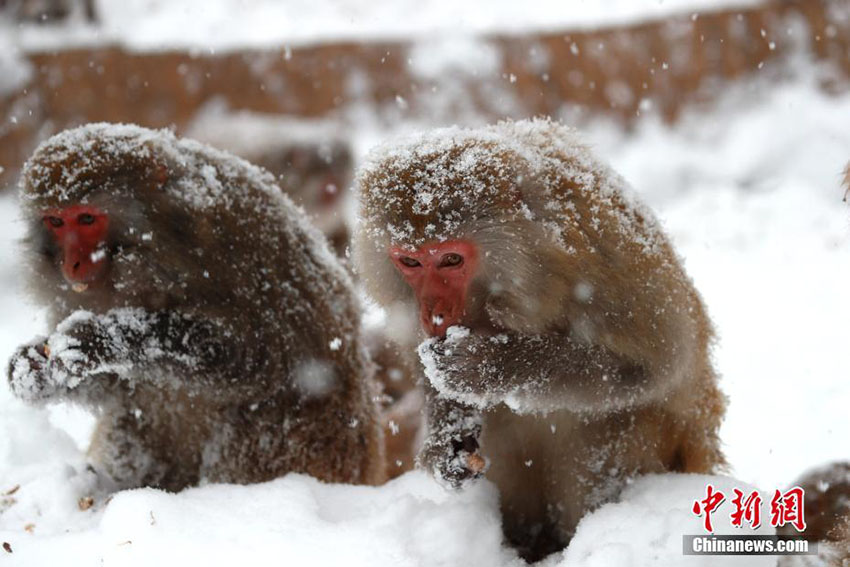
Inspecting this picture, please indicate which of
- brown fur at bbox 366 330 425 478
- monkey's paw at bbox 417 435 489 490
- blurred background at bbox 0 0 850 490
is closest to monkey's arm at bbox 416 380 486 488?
monkey's paw at bbox 417 435 489 490

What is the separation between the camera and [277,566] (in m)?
3.11

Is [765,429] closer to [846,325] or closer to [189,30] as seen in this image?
[846,325]

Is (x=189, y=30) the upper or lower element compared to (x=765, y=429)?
upper

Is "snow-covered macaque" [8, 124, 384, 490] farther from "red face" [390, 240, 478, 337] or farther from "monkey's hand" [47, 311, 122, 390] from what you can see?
"red face" [390, 240, 478, 337]

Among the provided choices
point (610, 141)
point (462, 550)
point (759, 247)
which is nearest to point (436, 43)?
point (610, 141)

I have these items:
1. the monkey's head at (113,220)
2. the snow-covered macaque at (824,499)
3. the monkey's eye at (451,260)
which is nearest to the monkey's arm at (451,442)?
the monkey's eye at (451,260)

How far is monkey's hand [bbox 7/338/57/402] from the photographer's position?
11.9 feet

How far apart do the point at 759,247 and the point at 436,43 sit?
219 inches

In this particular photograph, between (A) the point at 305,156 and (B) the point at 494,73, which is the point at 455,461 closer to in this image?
(A) the point at 305,156

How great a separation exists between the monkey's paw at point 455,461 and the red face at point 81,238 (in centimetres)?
157

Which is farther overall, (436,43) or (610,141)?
(436,43)

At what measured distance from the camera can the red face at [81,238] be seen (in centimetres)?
366

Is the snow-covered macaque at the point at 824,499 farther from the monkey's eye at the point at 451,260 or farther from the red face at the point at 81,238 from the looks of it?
the red face at the point at 81,238

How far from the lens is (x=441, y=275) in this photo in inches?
123
